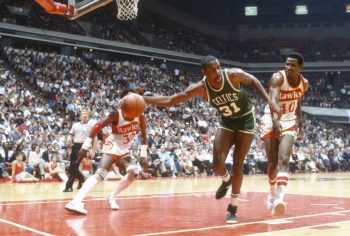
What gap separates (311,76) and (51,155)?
29.8 meters

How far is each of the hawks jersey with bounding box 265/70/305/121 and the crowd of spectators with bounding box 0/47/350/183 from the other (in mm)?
9716

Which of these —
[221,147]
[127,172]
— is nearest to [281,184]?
[221,147]

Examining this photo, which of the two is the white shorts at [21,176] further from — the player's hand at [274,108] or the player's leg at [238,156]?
the player's hand at [274,108]

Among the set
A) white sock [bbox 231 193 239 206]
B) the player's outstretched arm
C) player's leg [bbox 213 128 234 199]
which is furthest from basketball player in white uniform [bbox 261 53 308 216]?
the player's outstretched arm

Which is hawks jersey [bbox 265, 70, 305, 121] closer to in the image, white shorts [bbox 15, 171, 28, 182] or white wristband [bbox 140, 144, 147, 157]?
white wristband [bbox 140, 144, 147, 157]

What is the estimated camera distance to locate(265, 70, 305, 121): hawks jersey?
675 centimetres

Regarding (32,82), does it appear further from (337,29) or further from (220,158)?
(337,29)

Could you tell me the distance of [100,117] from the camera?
19.8 meters

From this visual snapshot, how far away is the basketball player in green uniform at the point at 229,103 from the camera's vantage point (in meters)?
6.06

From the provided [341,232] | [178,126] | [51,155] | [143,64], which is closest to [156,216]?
[341,232]

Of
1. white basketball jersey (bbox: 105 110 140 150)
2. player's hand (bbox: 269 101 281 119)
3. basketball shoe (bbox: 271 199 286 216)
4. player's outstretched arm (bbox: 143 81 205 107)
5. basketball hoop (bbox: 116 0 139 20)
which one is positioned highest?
basketball hoop (bbox: 116 0 139 20)

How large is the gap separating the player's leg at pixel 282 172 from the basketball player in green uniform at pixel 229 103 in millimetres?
471

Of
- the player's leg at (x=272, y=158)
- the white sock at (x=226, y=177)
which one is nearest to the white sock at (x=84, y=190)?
the white sock at (x=226, y=177)

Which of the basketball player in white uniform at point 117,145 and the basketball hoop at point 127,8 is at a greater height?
the basketball hoop at point 127,8
